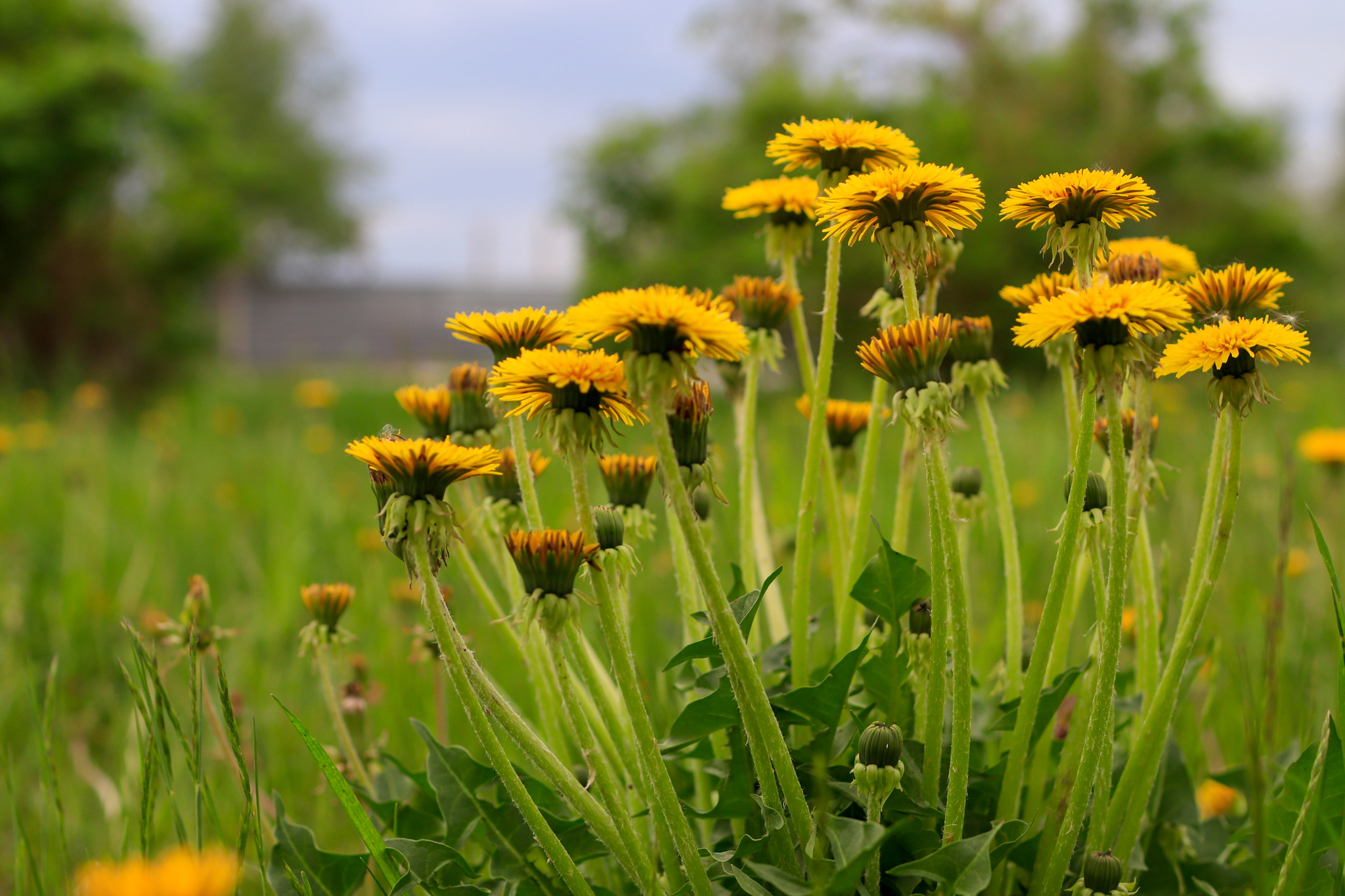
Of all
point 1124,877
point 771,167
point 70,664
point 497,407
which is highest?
point 771,167

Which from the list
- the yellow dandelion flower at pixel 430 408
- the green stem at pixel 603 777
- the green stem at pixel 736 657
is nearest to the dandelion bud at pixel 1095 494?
the green stem at pixel 736 657

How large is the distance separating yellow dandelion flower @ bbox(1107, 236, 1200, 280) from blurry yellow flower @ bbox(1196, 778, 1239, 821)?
69 cm

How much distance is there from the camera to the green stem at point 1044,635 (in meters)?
0.77

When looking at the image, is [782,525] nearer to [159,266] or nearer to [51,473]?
[51,473]

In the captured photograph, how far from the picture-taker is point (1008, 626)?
0.96 meters

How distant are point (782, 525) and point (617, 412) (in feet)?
4.30

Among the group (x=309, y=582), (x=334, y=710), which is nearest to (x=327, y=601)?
(x=334, y=710)

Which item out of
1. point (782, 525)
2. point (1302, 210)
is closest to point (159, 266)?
point (782, 525)

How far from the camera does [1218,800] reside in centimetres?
135

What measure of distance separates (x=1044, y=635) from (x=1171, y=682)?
0.11 meters

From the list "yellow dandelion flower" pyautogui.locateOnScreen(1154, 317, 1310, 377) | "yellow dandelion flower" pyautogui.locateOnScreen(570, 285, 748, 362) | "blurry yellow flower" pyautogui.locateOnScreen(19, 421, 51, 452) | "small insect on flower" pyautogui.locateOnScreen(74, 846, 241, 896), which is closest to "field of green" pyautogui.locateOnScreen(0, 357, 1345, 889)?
"blurry yellow flower" pyautogui.locateOnScreen(19, 421, 51, 452)

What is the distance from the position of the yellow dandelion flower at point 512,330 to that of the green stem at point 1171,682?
545mm

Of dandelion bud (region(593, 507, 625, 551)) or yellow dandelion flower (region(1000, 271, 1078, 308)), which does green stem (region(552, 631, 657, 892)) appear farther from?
yellow dandelion flower (region(1000, 271, 1078, 308))

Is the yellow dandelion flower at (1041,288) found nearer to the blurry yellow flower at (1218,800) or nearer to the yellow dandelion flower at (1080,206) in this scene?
the yellow dandelion flower at (1080,206)
